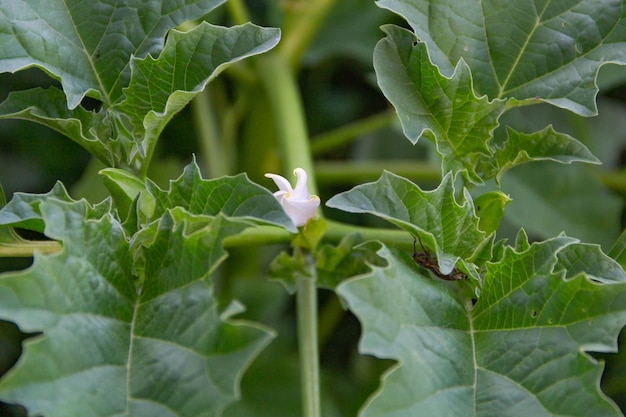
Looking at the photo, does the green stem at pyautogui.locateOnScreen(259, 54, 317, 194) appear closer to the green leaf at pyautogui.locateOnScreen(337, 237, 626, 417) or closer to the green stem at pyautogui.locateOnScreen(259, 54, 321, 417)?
the green stem at pyautogui.locateOnScreen(259, 54, 321, 417)

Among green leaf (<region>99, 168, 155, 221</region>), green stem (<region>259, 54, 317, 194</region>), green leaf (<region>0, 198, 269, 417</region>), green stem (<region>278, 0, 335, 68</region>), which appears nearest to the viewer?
green leaf (<region>0, 198, 269, 417</region>)

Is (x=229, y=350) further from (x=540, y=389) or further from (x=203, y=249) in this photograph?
(x=540, y=389)

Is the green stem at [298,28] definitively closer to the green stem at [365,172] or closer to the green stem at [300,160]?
the green stem at [300,160]

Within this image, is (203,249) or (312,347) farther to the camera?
(312,347)

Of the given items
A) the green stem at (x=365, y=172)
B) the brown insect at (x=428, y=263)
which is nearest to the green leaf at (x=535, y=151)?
the brown insect at (x=428, y=263)

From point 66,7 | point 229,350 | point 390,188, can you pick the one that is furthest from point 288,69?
point 229,350

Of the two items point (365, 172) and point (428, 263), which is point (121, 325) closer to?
point (428, 263)

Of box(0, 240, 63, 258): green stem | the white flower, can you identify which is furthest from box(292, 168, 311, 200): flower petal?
box(0, 240, 63, 258): green stem
